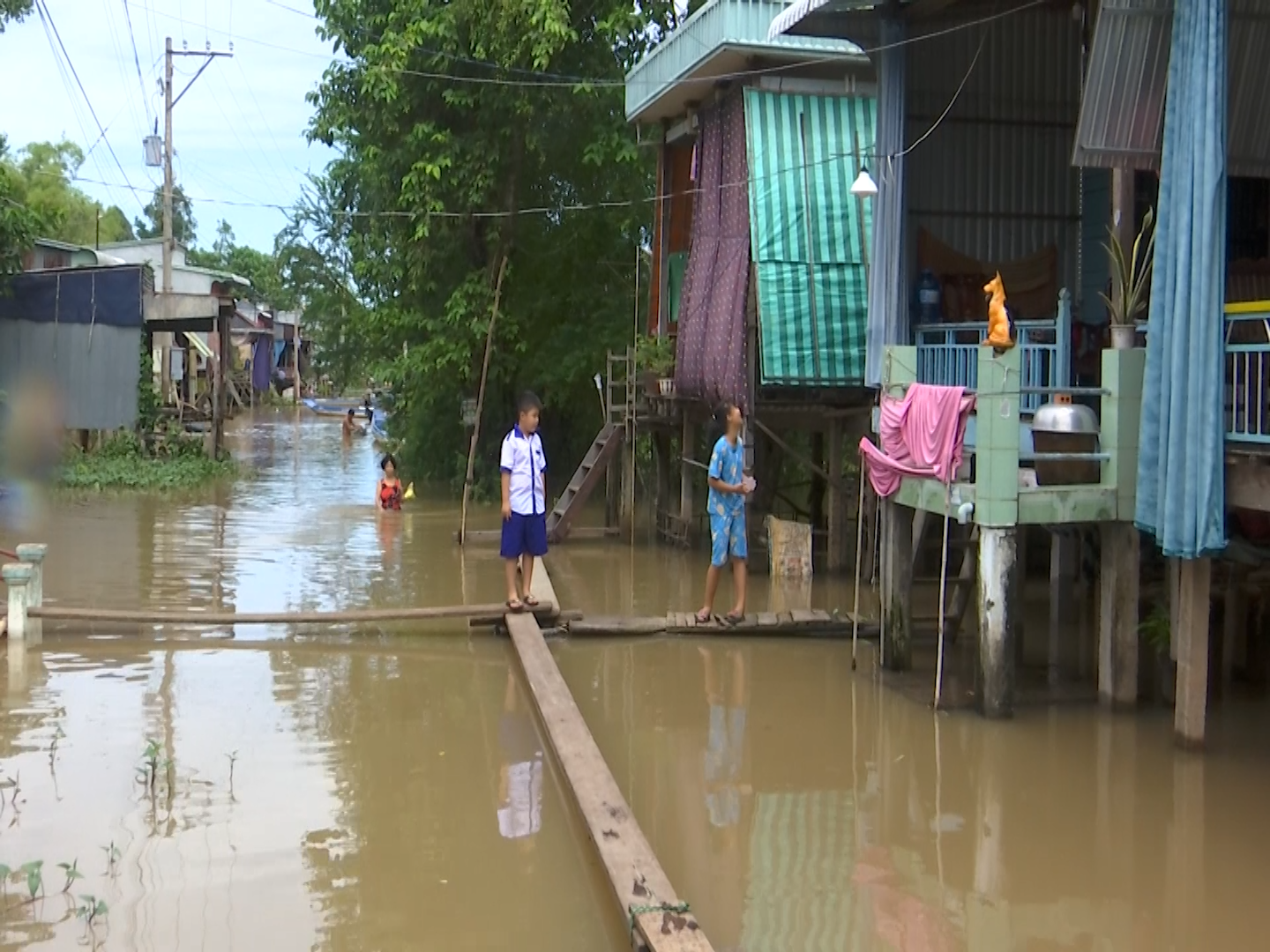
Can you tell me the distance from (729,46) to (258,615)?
7.28 meters

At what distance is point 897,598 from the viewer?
9.75 metres

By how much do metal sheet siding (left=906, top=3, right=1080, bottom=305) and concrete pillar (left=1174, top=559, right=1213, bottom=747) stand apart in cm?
530

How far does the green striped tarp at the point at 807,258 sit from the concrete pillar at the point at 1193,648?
5976 mm

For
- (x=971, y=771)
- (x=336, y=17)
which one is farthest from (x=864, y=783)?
(x=336, y=17)

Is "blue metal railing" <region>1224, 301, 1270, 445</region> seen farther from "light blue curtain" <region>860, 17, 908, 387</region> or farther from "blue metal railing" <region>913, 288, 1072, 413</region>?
"light blue curtain" <region>860, 17, 908, 387</region>

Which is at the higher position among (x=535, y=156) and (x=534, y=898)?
(x=535, y=156)

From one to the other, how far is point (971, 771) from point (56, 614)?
7.00 meters

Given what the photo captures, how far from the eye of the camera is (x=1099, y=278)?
11891mm

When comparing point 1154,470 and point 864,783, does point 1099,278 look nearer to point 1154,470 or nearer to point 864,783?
point 1154,470

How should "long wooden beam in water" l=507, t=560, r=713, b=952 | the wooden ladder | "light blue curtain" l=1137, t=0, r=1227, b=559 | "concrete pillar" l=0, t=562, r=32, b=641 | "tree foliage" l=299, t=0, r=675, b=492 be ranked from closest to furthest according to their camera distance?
"long wooden beam in water" l=507, t=560, r=713, b=952 < "light blue curtain" l=1137, t=0, r=1227, b=559 < "concrete pillar" l=0, t=562, r=32, b=641 < the wooden ladder < "tree foliage" l=299, t=0, r=675, b=492

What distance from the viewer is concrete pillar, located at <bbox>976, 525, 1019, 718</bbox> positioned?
27.0ft

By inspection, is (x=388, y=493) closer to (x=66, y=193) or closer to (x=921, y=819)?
(x=921, y=819)

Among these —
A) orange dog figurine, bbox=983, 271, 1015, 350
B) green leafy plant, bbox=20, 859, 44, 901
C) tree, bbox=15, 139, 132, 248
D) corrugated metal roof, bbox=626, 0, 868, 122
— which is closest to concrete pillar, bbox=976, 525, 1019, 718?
orange dog figurine, bbox=983, 271, 1015, 350

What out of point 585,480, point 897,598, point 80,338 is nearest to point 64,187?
point 80,338
